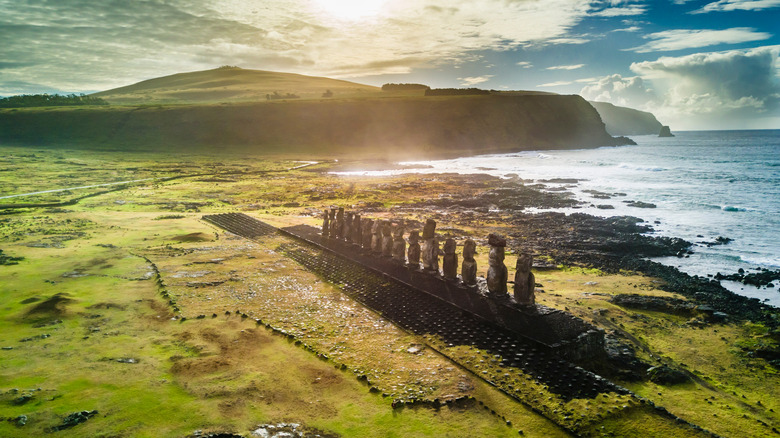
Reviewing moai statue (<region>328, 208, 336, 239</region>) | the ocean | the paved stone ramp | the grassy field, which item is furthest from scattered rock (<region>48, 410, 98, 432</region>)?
the ocean

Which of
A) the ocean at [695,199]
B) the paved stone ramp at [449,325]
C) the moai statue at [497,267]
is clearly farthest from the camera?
the ocean at [695,199]

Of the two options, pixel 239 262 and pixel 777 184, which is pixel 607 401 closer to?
pixel 239 262

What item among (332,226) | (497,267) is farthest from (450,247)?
(332,226)

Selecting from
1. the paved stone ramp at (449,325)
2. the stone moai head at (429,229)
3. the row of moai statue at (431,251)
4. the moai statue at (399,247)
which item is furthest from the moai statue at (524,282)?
the moai statue at (399,247)

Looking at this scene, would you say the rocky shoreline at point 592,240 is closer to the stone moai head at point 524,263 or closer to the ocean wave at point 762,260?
the ocean wave at point 762,260

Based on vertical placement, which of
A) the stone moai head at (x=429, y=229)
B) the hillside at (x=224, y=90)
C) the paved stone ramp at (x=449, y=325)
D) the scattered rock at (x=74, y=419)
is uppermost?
the hillside at (x=224, y=90)

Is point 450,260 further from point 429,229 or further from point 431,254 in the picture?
point 429,229

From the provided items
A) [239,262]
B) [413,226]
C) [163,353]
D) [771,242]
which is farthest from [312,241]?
[771,242]
